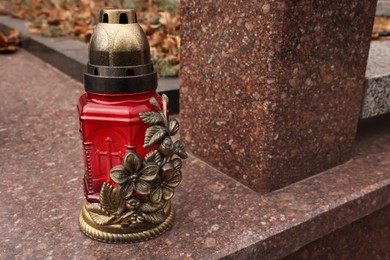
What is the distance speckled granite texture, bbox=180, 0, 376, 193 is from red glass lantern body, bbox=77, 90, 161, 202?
0.43 meters

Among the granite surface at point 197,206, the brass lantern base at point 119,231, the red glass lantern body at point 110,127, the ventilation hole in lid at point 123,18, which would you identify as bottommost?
the granite surface at point 197,206

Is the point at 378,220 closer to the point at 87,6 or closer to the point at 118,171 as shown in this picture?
the point at 118,171

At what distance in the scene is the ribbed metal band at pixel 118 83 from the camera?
129 cm

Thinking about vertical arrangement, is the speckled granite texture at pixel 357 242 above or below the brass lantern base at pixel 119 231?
below

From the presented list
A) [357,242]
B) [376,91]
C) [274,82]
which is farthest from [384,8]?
[274,82]

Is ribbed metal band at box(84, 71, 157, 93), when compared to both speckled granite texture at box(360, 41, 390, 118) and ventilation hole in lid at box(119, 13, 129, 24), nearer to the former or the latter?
ventilation hole in lid at box(119, 13, 129, 24)

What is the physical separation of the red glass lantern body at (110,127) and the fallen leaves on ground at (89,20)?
152 cm

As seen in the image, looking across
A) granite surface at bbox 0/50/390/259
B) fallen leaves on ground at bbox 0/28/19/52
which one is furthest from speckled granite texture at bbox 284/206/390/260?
fallen leaves on ground at bbox 0/28/19/52

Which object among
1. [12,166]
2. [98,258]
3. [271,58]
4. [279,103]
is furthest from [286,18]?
[12,166]

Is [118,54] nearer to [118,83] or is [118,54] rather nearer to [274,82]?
[118,83]

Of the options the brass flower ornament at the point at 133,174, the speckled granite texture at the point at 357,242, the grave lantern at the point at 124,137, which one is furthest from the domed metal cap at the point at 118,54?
the speckled granite texture at the point at 357,242

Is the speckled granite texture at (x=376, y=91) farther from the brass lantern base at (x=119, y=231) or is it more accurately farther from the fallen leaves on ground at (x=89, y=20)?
the fallen leaves on ground at (x=89, y=20)

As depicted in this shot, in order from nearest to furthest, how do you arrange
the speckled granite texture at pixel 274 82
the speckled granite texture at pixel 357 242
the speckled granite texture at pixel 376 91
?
the speckled granite texture at pixel 274 82 < the speckled granite texture at pixel 357 242 < the speckled granite texture at pixel 376 91

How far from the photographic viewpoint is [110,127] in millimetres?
1348
